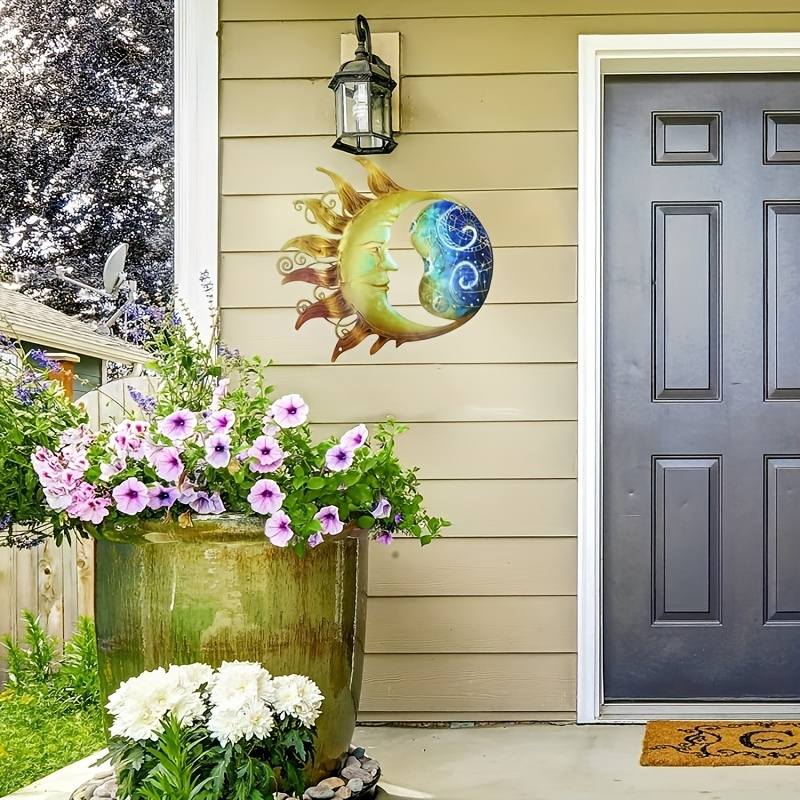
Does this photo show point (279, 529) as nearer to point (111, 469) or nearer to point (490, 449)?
point (111, 469)

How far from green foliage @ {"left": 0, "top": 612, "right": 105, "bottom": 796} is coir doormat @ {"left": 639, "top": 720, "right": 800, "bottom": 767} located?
4.94 feet

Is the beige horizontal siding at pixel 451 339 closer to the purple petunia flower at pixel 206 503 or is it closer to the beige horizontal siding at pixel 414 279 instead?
the beige horizontal siding at pixel 414 279

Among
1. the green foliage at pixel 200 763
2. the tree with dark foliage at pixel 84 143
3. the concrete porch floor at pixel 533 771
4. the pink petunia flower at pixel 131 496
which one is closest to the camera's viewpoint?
the green foliage at pixel 200 763

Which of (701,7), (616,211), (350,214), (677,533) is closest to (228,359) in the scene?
(350,214)

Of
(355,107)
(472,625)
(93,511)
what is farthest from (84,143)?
(472,625)

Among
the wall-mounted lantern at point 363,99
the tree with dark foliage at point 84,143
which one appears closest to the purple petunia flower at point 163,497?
the wall-mounted lantern at point 363,99

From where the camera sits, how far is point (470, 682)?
2570 millimetres

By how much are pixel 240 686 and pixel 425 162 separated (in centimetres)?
155

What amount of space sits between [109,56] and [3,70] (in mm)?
453

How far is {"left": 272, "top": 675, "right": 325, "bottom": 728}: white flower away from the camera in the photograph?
164cm

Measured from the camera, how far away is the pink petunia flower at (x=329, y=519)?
1.82m

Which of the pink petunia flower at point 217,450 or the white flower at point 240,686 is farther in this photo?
the pink petunia flower at point 217,450

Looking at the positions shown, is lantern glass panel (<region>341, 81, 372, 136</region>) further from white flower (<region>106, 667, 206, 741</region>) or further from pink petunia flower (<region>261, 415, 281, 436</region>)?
white flower (<region>106, 667, 206, 741</region>)

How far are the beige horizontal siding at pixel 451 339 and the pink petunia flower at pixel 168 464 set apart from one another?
0.83 metres
